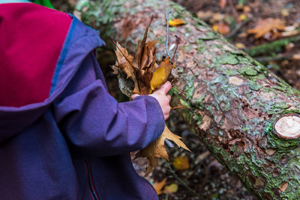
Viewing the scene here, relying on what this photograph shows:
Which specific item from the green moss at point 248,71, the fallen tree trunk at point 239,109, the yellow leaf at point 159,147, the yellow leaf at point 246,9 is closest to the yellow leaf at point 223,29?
the yellow leaf at point 246,9

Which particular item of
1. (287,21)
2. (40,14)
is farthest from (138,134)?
(287,21)

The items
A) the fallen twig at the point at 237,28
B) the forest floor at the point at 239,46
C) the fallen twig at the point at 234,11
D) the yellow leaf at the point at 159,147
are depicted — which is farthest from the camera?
the fallen twig at the point at 234,11

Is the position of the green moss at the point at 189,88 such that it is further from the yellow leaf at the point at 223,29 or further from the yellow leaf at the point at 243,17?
the yellow leaf at the point at 243,17

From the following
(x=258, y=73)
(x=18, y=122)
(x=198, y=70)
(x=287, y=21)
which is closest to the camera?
(x=18, y=122)

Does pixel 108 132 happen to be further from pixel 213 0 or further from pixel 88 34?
pixel 213 0

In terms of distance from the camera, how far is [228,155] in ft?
4.15

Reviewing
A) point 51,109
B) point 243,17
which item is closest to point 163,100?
point 51,109

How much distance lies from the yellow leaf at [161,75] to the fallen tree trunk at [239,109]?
24 cm

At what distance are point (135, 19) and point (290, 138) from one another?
4.92 ft

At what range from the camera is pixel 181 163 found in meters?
2.08

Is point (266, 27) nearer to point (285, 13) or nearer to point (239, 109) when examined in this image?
point (285, 13)

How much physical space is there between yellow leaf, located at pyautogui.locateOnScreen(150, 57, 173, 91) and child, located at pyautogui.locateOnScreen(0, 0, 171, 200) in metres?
0.23

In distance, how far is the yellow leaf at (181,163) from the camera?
207 centimetres

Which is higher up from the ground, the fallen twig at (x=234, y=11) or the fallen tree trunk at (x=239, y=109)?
the fallen tree trunk at (x=239, y=109)
